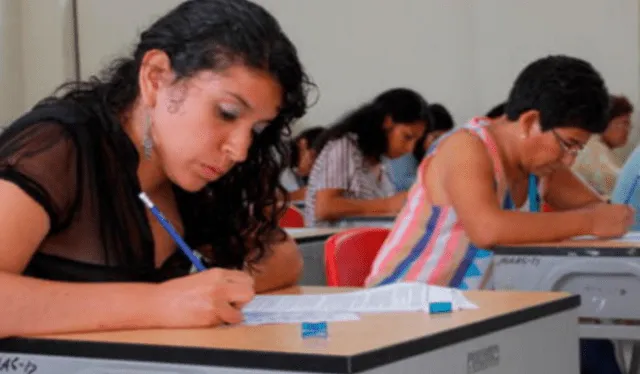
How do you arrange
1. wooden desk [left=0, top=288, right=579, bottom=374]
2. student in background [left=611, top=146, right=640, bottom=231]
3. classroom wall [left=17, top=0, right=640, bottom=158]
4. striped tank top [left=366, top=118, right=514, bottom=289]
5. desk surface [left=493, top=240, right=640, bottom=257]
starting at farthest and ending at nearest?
classroom wall [left=17, top=0, right=640, bottom=158]
student in background [left=611, top=146, right=640, bottom=231]
striped tank top [left=366, top=118, right=514, bottom=289]
desk surface [left=493, top=240, right=640, bottom=257]
wooden desk [left=0, top=288, right=579, bottom=374]

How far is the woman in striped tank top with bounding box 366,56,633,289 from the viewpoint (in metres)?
2.79

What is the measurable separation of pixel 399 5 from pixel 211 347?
6.13 meters

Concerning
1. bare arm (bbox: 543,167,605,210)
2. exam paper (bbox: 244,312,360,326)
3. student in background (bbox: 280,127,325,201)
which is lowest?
student in background (bbox: 280,127,325,201)

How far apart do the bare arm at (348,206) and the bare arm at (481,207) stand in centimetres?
231

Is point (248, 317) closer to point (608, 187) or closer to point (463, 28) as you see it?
point (608, 187)

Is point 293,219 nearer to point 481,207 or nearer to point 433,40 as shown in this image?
point 481,207

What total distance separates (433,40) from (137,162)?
5591mm

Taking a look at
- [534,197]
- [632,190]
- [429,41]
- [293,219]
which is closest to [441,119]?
[429,41]

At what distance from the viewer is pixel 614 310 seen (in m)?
2.70

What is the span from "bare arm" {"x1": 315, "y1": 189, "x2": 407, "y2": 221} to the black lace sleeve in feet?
11.8

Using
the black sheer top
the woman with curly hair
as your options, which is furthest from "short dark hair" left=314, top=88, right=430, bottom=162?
the black sheer top

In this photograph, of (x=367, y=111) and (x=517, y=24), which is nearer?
(x=367, y=111)

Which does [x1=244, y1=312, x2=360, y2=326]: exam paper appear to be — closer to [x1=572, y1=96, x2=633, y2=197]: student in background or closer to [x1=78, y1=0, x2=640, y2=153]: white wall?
[x1=572, y1=96, x2=633, y2=197]: student in background

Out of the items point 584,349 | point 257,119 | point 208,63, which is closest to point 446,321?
point 257,119
